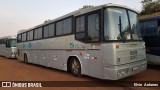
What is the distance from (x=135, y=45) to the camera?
814 cm

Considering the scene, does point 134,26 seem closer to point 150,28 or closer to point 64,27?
point 150,28

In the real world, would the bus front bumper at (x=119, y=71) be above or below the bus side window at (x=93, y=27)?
below

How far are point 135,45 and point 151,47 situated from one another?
12.0ft

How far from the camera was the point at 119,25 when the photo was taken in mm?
7625

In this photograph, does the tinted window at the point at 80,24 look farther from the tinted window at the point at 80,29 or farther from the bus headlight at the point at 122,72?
the bus headlight at the point at 122,72

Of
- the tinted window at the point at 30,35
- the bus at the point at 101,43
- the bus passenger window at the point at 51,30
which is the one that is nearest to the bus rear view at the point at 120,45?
the bus at the point at 101,43

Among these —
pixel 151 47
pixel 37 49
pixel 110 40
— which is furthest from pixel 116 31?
pixel 37 49

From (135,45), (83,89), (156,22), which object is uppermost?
(156,22)

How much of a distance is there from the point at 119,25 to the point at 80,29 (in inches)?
81.6

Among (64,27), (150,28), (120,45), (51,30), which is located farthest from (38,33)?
(120,45)

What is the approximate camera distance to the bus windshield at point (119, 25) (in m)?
7.41

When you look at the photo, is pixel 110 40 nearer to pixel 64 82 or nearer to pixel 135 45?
pixel 135 45

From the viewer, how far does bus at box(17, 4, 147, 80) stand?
7.33 meters

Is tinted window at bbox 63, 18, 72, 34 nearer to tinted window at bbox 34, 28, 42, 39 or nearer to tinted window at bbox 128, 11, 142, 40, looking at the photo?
tinted window at bbox 128, 11, 142, 40
